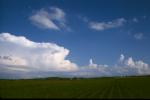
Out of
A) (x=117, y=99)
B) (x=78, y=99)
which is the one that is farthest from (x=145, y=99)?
(x=78, y=99)

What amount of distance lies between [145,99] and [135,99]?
4.15 ft

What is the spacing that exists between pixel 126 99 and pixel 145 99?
2.38 meters

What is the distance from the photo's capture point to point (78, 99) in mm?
34250

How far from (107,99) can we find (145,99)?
15.8 feet

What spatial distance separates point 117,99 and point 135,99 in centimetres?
241

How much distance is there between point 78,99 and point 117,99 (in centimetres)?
501

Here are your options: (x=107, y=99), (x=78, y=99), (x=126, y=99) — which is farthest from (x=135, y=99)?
(x=78, y=99)

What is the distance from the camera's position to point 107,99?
1330 inches

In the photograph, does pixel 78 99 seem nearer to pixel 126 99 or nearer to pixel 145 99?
pixel 126 99

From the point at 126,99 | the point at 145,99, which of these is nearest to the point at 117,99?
the point at 126,99

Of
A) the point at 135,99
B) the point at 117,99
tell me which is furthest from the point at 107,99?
the point at 135,99

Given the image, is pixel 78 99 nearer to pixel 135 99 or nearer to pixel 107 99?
pixel 107 99

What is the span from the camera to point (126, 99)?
112 ft

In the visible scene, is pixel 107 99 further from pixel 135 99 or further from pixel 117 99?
pixel 135 99
